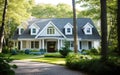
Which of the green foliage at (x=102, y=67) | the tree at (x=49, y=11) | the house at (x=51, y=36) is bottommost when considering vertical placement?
the green foliage at (x=102, y=67)

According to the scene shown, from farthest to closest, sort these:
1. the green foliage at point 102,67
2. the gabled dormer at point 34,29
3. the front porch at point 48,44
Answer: the gabled dormer at point 34,29
the front porch at point 48,44
the green foliage at point 102,67

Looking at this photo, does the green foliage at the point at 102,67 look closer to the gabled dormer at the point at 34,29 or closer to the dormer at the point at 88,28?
the gabled dormer at the point at 34,29

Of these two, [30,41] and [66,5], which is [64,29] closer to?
[30,41]

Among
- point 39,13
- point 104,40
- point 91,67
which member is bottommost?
point 91,67

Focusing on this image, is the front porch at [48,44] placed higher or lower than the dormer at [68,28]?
lower

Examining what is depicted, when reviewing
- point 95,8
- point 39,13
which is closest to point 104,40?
point 95,8

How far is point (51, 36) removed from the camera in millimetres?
47531

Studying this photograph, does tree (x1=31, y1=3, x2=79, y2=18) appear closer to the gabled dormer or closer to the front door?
the gabled dormer

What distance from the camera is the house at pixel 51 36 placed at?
47.3 meters

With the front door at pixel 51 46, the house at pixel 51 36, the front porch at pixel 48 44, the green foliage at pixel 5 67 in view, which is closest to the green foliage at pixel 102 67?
the green foliage at pixel 5 67

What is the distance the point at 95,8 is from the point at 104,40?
54.1 feet

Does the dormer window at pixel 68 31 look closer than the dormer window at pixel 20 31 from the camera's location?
Yes

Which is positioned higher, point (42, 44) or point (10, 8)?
point (10, 8)

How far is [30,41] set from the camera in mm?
48875
